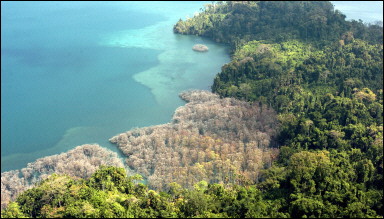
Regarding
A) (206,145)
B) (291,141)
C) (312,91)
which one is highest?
(312,91)

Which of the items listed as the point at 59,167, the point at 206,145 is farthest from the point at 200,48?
the point at 59,167

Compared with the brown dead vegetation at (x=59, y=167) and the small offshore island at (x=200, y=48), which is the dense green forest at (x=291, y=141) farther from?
the small offshore island at (x=200, y=48)

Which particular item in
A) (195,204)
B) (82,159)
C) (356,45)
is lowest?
(82,159)

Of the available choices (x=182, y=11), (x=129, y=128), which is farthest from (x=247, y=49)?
(x=182, y=11)

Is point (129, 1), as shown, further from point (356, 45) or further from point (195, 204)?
point (195, 204)

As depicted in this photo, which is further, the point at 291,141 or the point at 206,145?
the point at 291,141

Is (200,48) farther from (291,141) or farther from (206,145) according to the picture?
(291,141)

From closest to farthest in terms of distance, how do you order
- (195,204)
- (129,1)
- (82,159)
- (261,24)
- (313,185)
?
(195,204), (313,185), (82,159), (261,24), (129,1)

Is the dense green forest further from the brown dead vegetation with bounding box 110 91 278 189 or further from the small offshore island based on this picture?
the small offshore island
